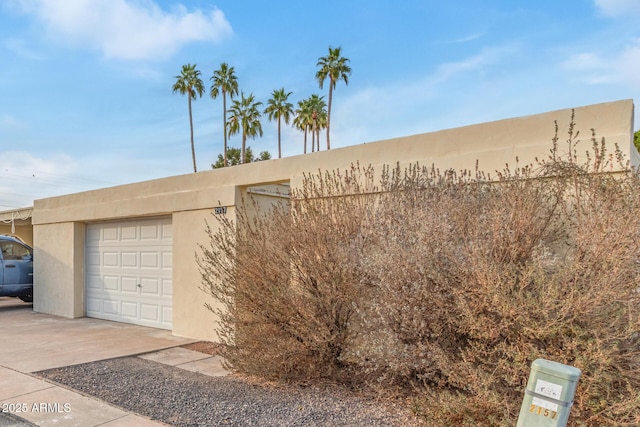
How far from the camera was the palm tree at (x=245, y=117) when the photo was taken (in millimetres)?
32750

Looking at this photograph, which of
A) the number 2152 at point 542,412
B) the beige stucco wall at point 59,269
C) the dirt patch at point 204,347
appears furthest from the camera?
the beige stucco wall at point 59,269

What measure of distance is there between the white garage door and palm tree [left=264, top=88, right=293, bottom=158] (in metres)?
22.6

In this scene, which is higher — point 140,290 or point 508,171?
point 508,171

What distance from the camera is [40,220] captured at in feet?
42.3

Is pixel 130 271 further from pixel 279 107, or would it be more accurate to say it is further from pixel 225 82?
pixel 225 82

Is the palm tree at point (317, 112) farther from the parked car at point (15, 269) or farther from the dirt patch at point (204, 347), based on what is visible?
the dirt patch at point (204, 347)

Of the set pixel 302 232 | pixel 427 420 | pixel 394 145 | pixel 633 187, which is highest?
pixel 394 145

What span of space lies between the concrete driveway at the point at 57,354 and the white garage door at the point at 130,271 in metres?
0.35

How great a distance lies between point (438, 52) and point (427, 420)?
7303 millimetres

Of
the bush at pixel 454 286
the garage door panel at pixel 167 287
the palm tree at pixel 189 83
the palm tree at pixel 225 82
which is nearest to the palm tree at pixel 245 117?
the palm tree at pixel 225 82

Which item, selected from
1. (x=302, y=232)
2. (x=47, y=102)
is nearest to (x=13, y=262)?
(x=47, y=102)

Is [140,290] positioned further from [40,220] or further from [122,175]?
[122,175]

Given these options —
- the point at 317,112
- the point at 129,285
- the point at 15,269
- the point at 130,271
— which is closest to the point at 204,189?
the point at 130,271

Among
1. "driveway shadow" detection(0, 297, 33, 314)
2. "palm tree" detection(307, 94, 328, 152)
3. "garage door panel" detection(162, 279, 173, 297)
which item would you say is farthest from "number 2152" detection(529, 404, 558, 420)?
"palm tree" detection(307, 94, 328, 152)
